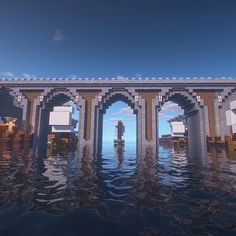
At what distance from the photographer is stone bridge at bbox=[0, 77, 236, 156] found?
4300 cm

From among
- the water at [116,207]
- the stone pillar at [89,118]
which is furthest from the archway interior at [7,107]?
the water at [116,207]

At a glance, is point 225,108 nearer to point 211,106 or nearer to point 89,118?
point 211,106

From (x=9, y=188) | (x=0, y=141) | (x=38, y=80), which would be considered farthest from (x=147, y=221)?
(x=38, y=80)

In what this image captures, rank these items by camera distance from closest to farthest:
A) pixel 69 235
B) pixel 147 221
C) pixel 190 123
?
pixel 69 235, pixel 147 221, pixel 190 123

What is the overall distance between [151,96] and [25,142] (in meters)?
28.0

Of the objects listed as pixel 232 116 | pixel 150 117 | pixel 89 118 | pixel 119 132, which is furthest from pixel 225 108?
pixel 119 132

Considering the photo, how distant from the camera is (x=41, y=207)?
5.02 m

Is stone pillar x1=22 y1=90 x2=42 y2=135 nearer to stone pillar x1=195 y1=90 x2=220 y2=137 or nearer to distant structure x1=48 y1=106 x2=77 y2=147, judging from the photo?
distant structure x1=48 y1=106 x2=77 y2=147

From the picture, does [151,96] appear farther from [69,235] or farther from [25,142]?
[69,235]

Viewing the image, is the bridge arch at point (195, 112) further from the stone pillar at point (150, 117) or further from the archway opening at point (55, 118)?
the archway opening at point (55, 118)

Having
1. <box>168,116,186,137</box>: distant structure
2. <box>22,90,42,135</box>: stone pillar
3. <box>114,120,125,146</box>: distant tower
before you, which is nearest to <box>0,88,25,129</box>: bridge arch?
<box>22,90,42,135</box>: stone pillar

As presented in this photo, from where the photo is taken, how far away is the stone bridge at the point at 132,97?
43.0 m

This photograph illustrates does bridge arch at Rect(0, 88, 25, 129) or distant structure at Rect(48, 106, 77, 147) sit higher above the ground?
bridge arch at Rect(0, 88, 25, 129)

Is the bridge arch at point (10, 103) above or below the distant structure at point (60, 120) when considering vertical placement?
above
